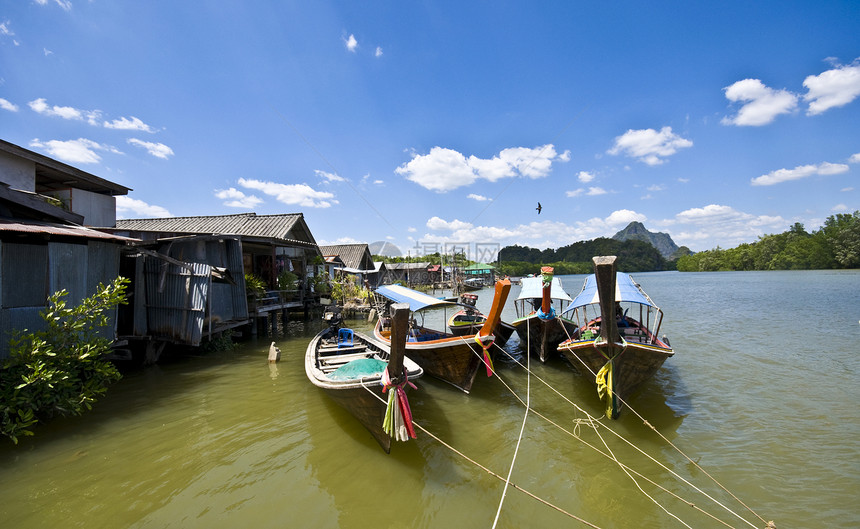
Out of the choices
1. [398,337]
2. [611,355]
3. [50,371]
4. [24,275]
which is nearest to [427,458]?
[398,337]

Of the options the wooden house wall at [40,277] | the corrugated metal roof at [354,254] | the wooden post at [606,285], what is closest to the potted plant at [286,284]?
the wooden house wall at [40,277]

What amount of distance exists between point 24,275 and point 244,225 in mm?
14213

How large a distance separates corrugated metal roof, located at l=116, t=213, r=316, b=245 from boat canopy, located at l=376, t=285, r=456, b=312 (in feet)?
32.4

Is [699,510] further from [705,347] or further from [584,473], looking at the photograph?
[705,347]

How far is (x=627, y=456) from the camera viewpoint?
5887 mm

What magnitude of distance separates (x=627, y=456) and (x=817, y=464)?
3220 millimetres

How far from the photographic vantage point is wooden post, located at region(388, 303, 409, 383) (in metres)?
4.61

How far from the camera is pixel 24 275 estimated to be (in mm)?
6438

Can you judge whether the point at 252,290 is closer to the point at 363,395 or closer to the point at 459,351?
the point at 459,351

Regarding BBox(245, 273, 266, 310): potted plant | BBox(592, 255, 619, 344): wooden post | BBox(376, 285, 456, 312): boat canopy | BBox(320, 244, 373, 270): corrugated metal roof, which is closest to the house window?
BBox(245, 273, 266, 310): potted plant

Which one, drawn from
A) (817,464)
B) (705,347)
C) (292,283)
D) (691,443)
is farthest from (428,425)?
(705,347)

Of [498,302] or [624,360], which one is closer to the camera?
[624,360]

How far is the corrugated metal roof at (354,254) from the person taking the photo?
32.8 metres

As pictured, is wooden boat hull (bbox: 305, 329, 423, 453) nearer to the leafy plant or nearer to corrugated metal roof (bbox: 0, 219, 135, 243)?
corrugated metal roof (bbox: 0, 219, 135, 243)
